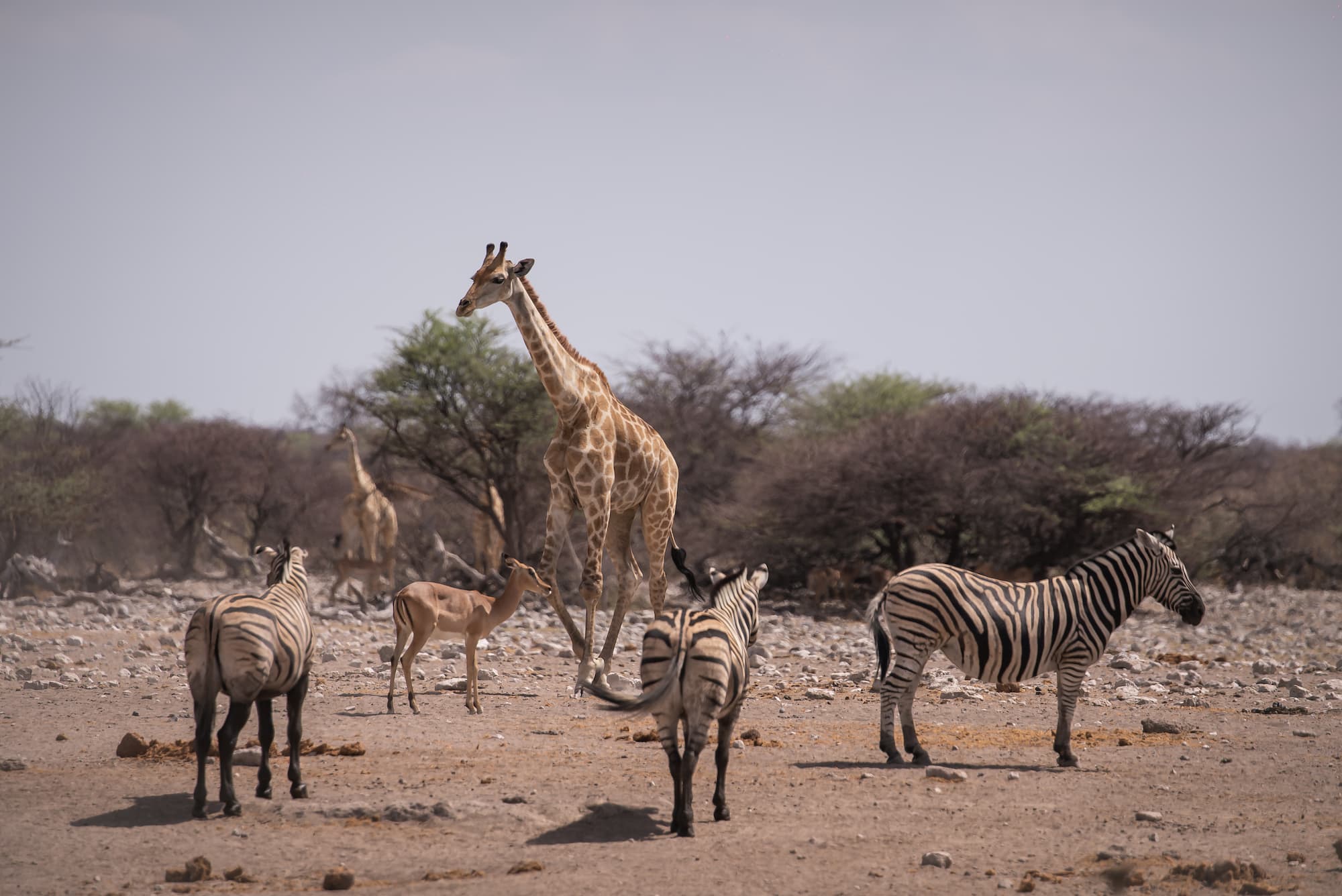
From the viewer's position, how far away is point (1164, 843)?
6.96 m

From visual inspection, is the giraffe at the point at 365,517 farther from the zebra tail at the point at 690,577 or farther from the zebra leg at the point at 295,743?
the zebra leg at the point at 295,743

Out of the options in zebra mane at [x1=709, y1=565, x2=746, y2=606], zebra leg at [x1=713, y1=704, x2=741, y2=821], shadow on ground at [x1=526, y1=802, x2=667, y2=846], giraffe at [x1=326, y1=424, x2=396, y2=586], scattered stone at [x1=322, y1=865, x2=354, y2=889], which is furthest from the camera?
giraffe at [x1=326, y1=424, x2=396, y2=586]

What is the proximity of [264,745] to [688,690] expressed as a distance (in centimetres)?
276

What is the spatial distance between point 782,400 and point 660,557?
20374 millimetres

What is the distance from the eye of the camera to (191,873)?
20.4 feet

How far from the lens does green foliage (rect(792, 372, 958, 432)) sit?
32875mm

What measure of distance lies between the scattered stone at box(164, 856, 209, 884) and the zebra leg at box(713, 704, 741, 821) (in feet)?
9.08

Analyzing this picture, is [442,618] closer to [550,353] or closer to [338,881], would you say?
[550,353]

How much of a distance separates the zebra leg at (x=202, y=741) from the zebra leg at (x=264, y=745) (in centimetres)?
43

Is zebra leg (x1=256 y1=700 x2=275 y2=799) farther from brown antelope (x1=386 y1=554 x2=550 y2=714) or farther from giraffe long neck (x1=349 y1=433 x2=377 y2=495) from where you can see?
giraffe long neck (x1=349 y1=433 x2=377 y2=495)

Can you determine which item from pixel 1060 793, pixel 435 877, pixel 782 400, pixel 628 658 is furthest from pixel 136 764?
pixel 782 400

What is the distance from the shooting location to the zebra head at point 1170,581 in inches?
374

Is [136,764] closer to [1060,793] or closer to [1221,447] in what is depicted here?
[1060,793]

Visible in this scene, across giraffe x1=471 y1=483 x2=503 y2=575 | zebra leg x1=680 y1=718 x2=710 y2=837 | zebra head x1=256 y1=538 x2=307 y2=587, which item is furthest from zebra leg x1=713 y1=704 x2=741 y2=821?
giraffe x1=471 y1=483 x2=503 y2=575
